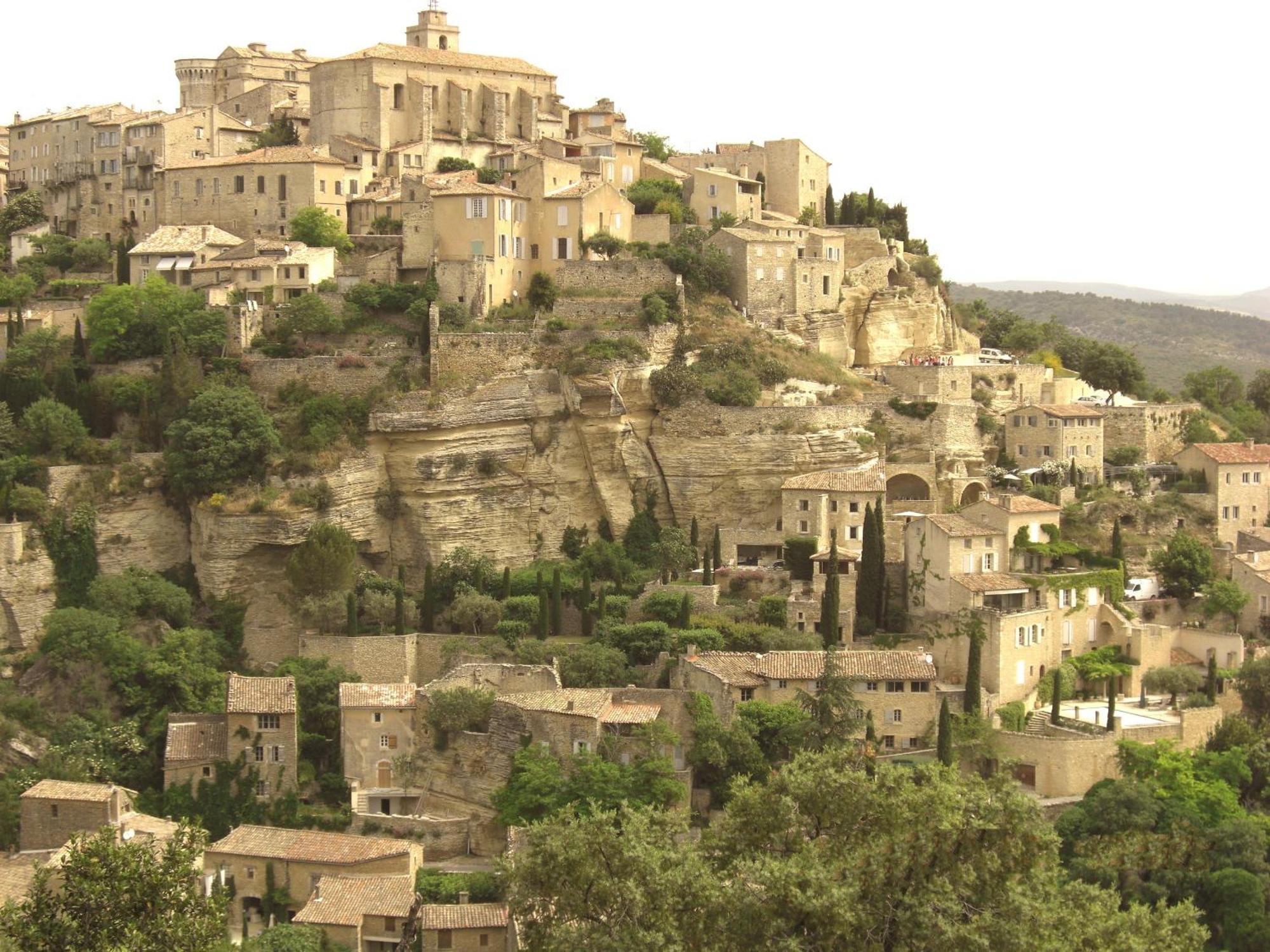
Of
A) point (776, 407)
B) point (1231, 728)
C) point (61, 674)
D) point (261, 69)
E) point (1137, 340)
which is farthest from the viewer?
point (1137, 340)

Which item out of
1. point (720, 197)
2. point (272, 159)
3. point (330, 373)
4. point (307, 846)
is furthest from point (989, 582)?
point (272, 159)

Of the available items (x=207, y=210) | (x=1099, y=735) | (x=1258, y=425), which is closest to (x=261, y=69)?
(x=207, y=210)

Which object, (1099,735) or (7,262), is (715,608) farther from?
(7,262)

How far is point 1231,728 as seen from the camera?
44688 millimetres

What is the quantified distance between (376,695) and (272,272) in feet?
54.9

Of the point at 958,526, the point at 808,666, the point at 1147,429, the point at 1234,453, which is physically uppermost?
the point at 1147,429

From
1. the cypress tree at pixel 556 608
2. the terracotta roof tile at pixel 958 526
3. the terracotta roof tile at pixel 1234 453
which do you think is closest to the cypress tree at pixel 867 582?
the terracotta roof tile at pixel 958 526

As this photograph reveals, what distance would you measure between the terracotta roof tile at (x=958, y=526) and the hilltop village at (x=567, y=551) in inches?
7.3

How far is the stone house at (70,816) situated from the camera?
42.6 m

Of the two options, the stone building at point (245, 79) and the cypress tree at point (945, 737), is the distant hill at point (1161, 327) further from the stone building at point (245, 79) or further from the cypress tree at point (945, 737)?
the cypress tree at point (945, 737)

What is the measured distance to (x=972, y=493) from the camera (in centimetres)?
5384

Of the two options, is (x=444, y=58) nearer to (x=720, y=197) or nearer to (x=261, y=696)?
(x=720, y=197)

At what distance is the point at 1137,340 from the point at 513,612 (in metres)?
85.5

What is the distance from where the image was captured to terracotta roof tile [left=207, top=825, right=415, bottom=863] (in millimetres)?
41531
